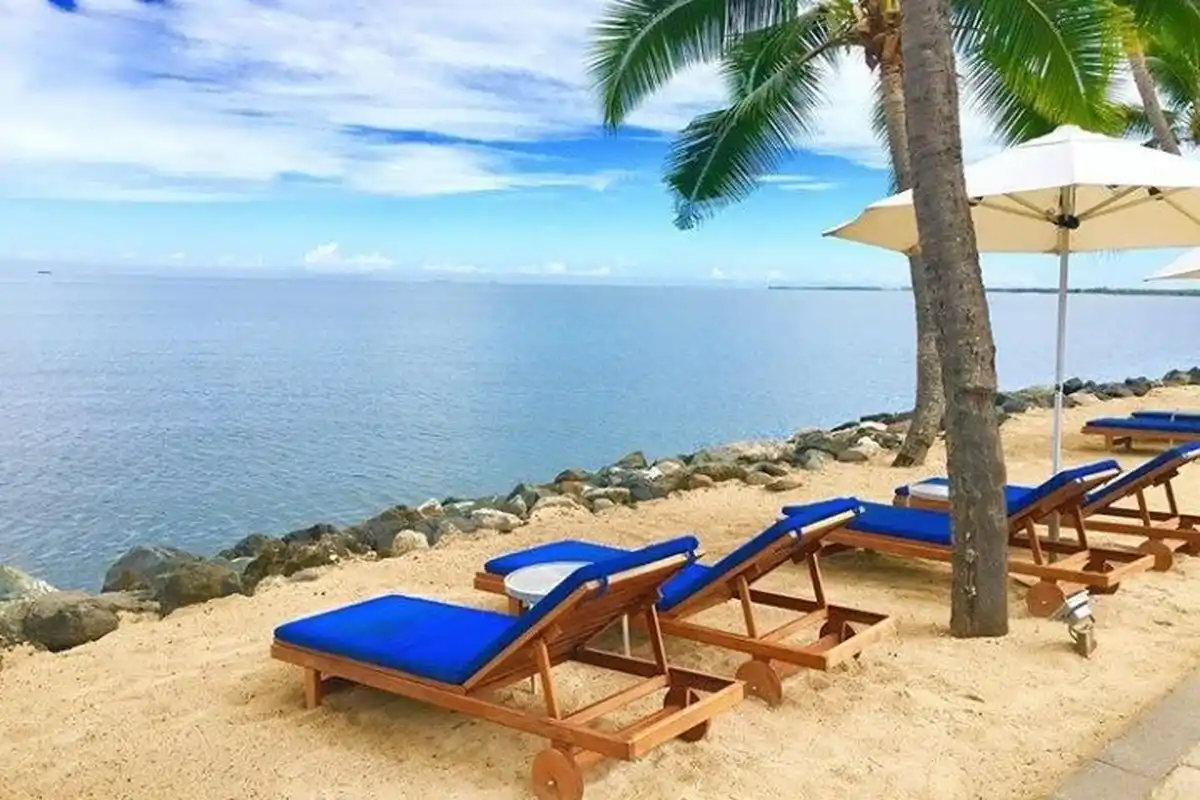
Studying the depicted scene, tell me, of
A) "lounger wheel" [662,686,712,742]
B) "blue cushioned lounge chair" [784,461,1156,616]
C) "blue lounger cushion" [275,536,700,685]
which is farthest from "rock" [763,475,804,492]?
"lounger wheel" [662,686,712,742]

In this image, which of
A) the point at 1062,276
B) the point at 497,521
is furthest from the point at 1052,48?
the point at 497,521

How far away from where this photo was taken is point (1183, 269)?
1100cm

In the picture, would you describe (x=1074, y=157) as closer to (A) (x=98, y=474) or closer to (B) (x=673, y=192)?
(B) (x=673, y=192)

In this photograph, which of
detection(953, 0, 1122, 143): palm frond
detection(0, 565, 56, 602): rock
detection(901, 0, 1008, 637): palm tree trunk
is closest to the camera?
detection(901, 0, 1008, 637): palm tree trunk

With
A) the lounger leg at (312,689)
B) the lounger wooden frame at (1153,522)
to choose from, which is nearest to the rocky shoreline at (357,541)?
the lounger leg at (312,689)

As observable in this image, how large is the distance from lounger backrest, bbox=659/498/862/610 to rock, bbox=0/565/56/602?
4.47 m

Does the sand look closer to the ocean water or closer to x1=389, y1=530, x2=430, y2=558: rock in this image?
x1=389, y1=530, x2=430, y2=558: rock

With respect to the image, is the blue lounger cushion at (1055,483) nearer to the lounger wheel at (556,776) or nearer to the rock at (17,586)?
the lounger wheel at (556,776)

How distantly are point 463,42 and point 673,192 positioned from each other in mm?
17081

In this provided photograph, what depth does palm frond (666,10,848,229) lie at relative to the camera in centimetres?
1054

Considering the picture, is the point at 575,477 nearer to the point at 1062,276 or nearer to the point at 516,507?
the point at 516,507

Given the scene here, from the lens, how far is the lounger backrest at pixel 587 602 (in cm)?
306

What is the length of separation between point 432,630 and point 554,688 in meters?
0.56

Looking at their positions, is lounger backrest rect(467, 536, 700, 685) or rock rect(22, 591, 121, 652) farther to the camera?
rock rect(22, 591, 121, 652)
